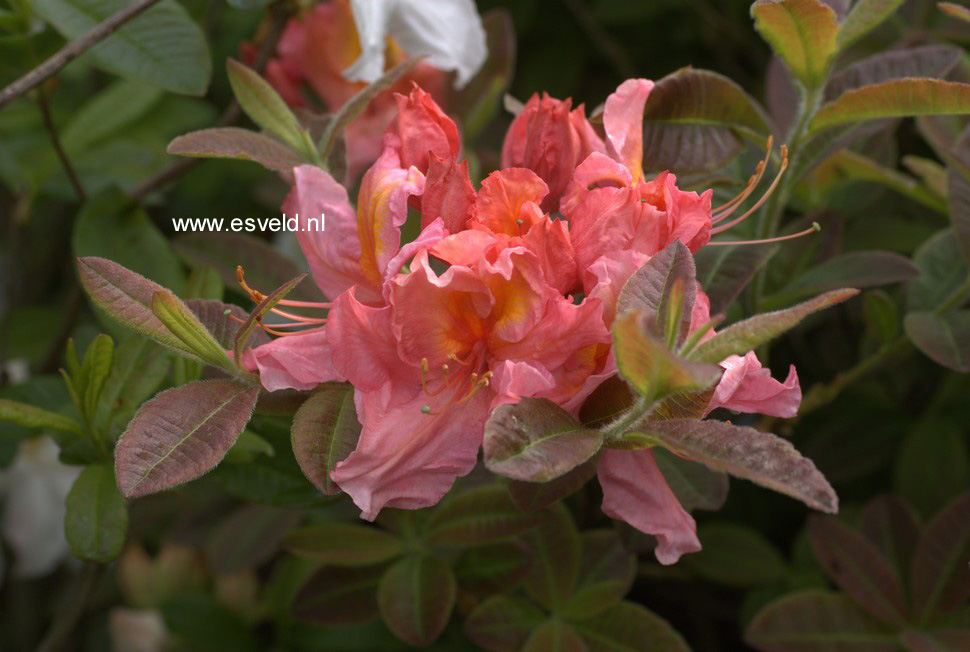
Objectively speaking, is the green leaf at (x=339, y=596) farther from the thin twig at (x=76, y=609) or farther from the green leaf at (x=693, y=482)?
the green leaf at (x=693, y=482)

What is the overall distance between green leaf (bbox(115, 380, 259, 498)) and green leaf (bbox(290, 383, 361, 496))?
36 millimetres

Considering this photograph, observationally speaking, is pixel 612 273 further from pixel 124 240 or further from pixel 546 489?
pixel 124 240

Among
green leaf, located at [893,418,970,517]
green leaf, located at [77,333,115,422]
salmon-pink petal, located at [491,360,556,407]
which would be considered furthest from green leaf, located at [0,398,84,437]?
green leaf, located at [893,418,970,517]

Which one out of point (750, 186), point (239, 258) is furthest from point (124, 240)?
point (750, 186)

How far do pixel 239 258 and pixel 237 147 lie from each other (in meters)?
0.20

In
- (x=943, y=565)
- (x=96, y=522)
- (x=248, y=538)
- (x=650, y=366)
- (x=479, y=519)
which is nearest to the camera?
(x=650, y=366)

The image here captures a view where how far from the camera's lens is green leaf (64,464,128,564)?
76cm

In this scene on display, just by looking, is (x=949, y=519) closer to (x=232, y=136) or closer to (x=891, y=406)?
(x=891, y=406)

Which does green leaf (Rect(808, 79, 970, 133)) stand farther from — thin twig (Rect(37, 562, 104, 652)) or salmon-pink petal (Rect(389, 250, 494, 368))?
thin twig (Rect(37, 562, 104, 652))

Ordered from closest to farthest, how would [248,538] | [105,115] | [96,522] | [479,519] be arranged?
A: [96,522], [479,519], [248,538], [105,115]

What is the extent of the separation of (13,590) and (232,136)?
1.09 meters

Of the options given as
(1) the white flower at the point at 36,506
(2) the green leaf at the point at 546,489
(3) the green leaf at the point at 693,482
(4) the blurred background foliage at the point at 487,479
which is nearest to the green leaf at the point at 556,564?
(4) the blurred background foliage at the point at 487,479

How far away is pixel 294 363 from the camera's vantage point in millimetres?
667

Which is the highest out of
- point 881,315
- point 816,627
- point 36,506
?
point 881,315
